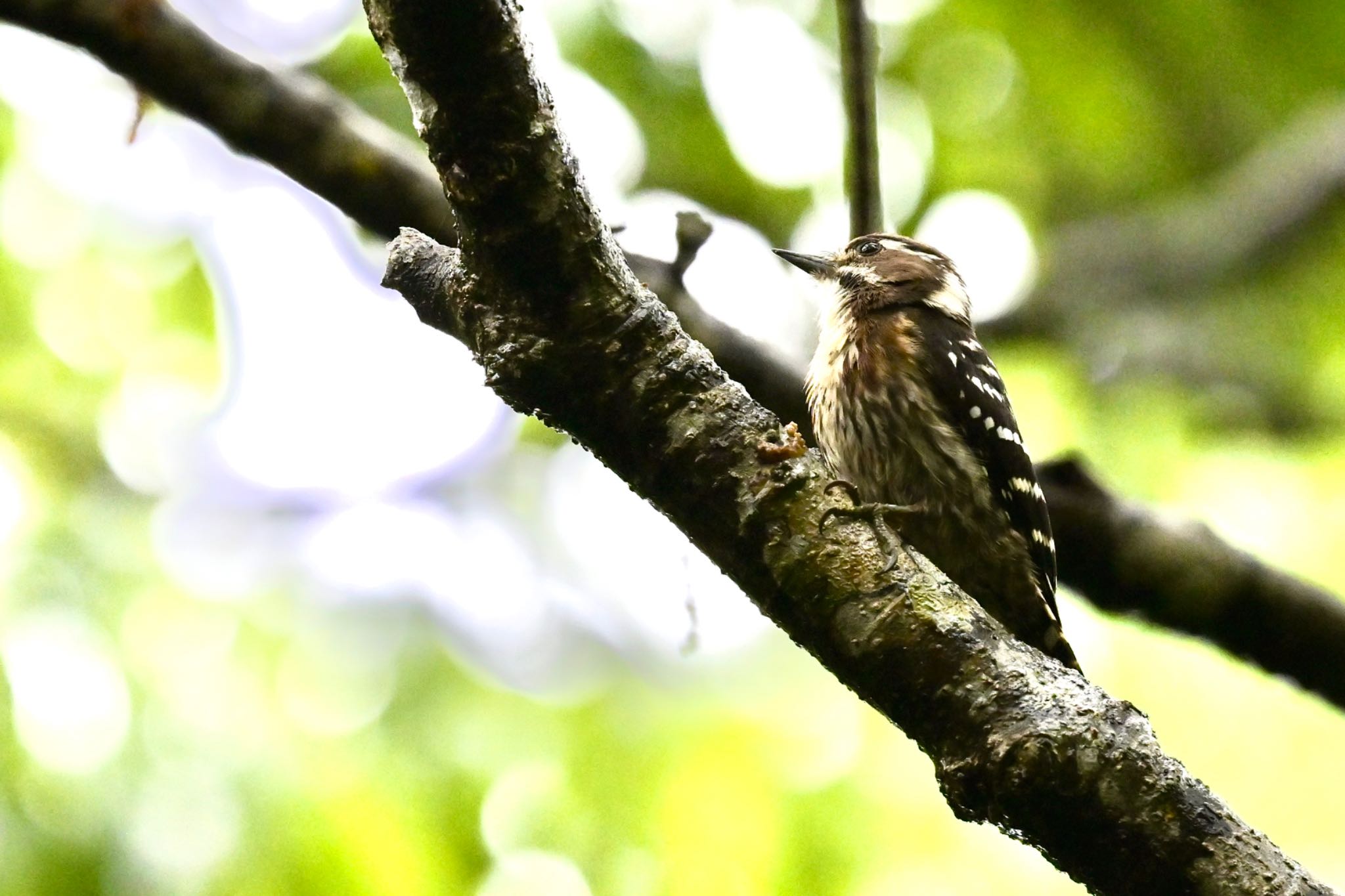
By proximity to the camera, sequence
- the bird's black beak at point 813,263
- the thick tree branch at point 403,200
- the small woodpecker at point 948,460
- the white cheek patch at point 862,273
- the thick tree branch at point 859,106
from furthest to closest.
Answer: the bird's black beak at point 813,263 → the white cheek patch at point 862,273 → the small woodpecker at point 948,460 → the thick tree branch at point 859,106 → the thick tree branch at point 403,200

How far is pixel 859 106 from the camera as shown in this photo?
3750mm

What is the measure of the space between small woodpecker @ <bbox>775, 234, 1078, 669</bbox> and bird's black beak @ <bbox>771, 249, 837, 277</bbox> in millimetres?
782

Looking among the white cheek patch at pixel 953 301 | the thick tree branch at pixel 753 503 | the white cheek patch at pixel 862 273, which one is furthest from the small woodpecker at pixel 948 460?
the thick tree branch at pixel 753 503

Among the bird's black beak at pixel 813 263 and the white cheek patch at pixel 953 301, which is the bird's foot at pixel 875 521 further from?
the bird's black beak at pixel 813 263

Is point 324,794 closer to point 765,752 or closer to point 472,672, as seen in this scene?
point 472,672

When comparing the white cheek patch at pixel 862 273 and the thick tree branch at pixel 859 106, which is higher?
the white cheek patch at pixel 862 273

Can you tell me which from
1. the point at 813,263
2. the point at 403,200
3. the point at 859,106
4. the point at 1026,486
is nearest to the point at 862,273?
the point at 813,263

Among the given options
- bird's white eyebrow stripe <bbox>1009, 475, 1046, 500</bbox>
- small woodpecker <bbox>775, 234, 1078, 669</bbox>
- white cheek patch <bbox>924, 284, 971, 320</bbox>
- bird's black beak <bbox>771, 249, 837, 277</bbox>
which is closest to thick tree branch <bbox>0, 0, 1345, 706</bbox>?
bird's white eyebrow stripe <bbox>1009, 475, 1046, 500</bbox>

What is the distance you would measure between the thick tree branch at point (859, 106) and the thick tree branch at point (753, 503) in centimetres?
153

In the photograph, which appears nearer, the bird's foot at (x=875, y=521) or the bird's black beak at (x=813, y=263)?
the bird's foot at (x=875, y=521)

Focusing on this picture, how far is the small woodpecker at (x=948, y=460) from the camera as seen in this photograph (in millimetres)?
4324

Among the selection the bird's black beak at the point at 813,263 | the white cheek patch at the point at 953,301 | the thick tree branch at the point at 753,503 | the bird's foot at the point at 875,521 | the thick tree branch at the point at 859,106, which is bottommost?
the thick tree branch at the point at 753,503

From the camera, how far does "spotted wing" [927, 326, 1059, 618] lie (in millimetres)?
4238

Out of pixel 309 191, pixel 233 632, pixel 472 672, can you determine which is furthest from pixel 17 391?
pixel 309 191
